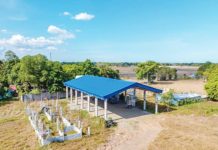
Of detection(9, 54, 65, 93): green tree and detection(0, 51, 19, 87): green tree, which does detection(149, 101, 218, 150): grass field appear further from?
detection(0, 51, 19, 87): green tree

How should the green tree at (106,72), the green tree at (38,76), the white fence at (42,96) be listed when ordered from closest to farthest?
the white fence at (42,96)
the green tree at (38,76)
the green tree at (106,72)

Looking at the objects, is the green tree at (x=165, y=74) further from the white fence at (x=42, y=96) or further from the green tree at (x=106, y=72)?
the white fence at (x=42, y=96)

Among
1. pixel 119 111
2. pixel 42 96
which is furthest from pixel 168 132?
pixel 42 96

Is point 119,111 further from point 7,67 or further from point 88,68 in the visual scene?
point 7,67

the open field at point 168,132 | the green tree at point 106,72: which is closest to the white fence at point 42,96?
the green tree at point 106,72

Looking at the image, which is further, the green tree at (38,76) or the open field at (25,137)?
the green tree at (38,76)

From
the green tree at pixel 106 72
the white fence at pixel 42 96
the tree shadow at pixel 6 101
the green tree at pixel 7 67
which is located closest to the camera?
the tree shadow at pixel 6 101

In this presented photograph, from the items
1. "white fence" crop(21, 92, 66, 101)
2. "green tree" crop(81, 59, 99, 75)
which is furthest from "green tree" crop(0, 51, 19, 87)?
"green tree" crop(81, 59, 99, 75)

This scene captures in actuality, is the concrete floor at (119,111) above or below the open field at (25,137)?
above
